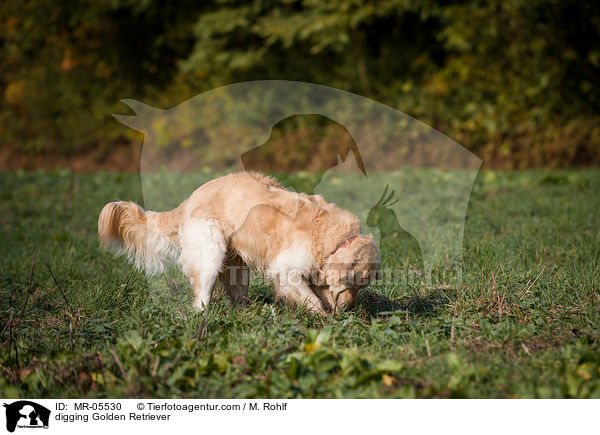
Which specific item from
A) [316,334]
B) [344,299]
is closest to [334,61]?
[344,299]

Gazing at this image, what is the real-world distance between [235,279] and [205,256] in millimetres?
444

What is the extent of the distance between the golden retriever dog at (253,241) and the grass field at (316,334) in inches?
7.0

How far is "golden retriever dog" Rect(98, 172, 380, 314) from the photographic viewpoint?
141 inches

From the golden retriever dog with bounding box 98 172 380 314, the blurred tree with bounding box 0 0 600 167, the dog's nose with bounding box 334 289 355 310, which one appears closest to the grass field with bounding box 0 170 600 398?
the dog's nose with bounding box 334 289 355 310

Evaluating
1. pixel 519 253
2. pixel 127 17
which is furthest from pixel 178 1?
pixel 519 253

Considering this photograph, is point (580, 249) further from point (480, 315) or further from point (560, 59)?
point (560, 59)
